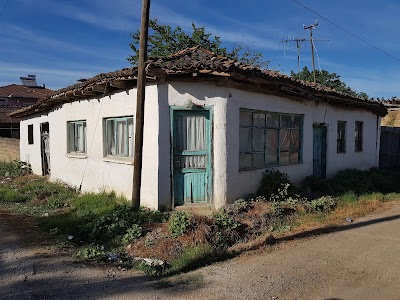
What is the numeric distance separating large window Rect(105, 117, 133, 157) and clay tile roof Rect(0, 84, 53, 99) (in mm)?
28432

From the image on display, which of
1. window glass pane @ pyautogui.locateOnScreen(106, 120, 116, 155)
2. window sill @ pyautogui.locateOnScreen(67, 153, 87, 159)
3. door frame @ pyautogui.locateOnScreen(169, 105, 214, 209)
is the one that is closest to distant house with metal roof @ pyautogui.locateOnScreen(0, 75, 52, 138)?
window sill @ pyautogui.locateOnScreen(67, 153, 87, 159)

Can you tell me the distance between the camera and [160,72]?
7070mm

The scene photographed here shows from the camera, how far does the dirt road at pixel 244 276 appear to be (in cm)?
414

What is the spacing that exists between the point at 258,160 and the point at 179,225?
3.46m

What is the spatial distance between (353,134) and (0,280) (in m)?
12.3

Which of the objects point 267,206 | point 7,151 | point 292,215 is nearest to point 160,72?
point 267,206

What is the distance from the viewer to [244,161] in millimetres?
8461

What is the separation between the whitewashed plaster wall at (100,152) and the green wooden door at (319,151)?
6.05 m

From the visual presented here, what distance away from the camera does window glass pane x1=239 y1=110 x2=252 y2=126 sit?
8.27 meters

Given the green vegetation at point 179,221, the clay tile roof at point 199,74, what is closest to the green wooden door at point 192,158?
the green vegetation at point 179,221

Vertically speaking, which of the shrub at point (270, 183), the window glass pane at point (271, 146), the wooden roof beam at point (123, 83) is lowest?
the shrub at point (270, 183)

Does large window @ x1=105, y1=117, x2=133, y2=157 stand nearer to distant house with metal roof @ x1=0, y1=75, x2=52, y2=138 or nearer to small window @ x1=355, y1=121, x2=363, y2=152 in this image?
small window @ x1=355, y1=121, x2=363, y2=152

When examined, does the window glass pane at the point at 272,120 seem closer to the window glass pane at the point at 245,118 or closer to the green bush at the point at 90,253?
the window glass pane at the point at 245,118

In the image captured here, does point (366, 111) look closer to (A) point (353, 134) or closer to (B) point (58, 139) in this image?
(A) point (353, 134)
